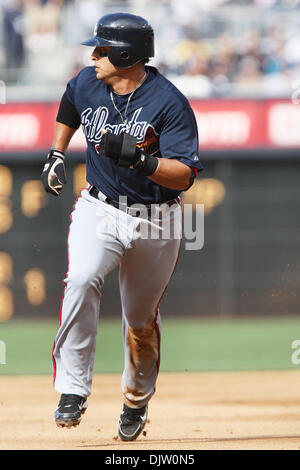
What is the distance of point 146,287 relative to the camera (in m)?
4.25

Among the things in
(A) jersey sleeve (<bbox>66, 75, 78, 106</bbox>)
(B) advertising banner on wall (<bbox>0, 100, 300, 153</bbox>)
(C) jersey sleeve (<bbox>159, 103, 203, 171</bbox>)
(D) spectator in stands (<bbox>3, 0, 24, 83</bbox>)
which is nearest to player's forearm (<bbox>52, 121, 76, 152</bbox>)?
(A) jersey sleeve (<bbox>66, 75, 78, 106</bbox>)

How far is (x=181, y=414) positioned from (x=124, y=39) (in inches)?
100

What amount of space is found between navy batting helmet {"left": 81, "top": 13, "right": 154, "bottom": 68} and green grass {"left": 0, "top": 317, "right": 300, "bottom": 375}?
431cm

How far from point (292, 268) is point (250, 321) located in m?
1.10

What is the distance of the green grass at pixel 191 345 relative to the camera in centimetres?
830

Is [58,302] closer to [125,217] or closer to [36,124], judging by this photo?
[36,124]

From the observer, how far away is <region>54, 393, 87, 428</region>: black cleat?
3.88 meters

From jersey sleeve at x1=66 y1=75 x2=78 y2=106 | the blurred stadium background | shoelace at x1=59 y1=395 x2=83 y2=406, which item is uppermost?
jersey sleeve at x1=66 y1=75 x2=78 y2=106

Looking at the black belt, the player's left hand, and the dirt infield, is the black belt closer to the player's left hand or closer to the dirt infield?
the player's left hand

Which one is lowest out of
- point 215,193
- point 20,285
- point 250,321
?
point 250,321

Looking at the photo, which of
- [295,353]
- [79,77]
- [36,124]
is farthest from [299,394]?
[36,124]

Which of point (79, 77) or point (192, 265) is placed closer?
point (79, 77)

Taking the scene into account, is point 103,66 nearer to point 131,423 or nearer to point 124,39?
point 124,39
